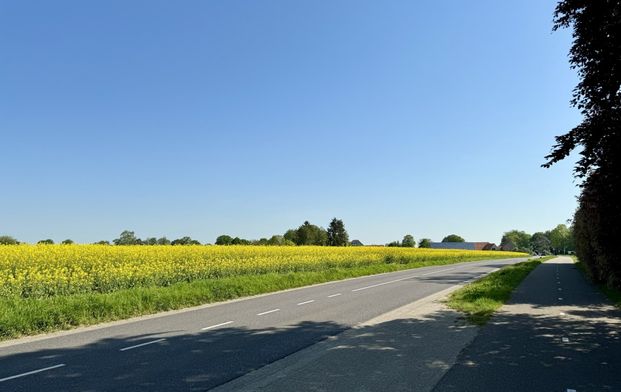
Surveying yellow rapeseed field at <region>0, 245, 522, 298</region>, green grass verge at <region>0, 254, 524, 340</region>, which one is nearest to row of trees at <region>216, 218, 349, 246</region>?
yellow rapeseed field at <region>0, 245, 522, 298</region>

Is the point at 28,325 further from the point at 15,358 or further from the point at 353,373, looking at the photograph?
the point at 353,373

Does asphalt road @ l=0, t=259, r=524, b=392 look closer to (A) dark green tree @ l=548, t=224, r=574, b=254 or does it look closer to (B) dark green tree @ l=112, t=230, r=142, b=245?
(B) dark green tree @ l=112, t=230, r=142, b=245

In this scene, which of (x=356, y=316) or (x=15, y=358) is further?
(x=356, y=316)

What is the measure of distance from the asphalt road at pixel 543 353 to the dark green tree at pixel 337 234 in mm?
92779

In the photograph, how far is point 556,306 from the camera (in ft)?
47.3

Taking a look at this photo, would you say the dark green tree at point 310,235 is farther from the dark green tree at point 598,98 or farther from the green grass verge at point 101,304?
the dark green tree at point 598,98

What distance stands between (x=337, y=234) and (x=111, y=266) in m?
90.5

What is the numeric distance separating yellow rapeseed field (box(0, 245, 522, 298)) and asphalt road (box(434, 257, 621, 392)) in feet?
43.6

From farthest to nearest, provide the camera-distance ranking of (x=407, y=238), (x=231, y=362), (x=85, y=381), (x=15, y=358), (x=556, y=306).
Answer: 1. (x=407, y=238)
2. (x=556, y=306)
3. (x=15, y=358)
4. (x=231, y=362)
5. (x=85, y=381)

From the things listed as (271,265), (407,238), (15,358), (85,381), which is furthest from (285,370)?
(407,238)

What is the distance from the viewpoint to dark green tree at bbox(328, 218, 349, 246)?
106 metres

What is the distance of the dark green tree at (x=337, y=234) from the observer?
106m

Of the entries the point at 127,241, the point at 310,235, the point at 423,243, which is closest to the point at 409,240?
the point at 423,243

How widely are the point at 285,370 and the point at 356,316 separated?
6050 millimetres
